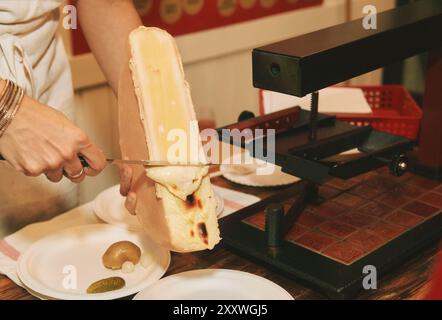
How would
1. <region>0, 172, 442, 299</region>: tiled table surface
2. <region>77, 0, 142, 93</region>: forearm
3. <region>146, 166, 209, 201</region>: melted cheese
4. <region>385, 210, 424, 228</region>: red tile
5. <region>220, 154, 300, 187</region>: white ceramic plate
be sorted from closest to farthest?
<region>146, 166, 209, 201</region>: melted cheese → <region>0, 172, 442, 299</region>: tiled table surface → <region>385, 210, 424, 228</region>: red tile → <region>77, 0, 142, 93</region>: forearm → <region>220, 154, 300, 187</region>: white ceramic plate

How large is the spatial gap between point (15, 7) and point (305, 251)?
0.85 metres

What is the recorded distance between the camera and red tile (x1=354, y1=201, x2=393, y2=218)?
1396mm

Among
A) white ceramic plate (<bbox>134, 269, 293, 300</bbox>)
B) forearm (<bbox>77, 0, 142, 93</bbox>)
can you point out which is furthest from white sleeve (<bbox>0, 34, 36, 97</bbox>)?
white ceramic plate (<bbox>134, 269, 293, 300</bbox>)

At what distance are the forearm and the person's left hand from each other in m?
0.31

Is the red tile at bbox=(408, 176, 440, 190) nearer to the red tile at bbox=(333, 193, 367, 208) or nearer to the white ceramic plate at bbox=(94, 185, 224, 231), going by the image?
the red tile at bbox=(333, 193, 367, 208)

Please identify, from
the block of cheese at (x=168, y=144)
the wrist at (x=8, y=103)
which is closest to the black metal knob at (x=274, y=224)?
the block of cheese at (x=168, y=144)

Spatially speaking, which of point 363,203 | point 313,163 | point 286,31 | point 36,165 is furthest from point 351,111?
point 286,31

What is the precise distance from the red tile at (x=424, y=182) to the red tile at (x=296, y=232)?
0.35 m

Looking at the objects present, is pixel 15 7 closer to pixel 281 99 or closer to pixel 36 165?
pixel 36 165

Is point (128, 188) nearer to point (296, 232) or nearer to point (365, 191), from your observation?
point (296, 232)

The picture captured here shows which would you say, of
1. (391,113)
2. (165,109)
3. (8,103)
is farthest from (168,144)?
(391,113)

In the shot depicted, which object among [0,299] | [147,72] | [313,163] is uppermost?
[147,72]
